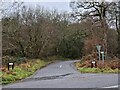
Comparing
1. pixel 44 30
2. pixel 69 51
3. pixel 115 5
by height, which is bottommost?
pixel 69 51

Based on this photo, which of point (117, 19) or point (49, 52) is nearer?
point (117, 19)

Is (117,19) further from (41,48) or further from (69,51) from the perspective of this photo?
(69,51)

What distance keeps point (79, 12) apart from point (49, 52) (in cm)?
2070

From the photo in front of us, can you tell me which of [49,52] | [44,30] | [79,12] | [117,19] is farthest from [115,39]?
[49,52]

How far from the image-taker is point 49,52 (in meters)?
63.4

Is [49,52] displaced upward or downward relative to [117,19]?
downward

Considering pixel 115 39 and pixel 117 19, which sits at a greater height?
pixel 117 19

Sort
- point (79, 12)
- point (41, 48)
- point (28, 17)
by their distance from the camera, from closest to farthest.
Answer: point (79, 12)
point (28, 17)
point (41, 48)

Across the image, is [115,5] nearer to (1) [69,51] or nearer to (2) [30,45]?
(2) [30,45]

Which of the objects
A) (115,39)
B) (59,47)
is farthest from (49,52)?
(115,39)

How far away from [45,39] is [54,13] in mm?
10253

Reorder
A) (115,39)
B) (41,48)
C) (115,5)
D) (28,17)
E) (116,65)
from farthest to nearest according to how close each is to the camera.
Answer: (41,48) → (28,17) → (115,39) → (115,5) → (116,65)

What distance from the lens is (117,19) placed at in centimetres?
4494

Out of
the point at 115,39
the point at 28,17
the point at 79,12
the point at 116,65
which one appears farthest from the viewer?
the point at 28,17
